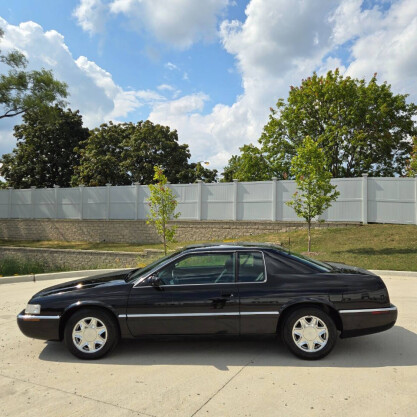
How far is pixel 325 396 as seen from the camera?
3.51 m

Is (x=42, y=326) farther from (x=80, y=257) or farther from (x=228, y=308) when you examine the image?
(x=80, y=257)

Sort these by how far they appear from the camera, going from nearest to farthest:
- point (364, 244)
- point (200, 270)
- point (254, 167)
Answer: point (200, 270), point (364, 244), point (254, 167)

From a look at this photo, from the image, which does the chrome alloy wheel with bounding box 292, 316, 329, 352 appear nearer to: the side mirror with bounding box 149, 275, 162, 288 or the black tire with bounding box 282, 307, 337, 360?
the black tire with bounding box 282, 307, 337, 360

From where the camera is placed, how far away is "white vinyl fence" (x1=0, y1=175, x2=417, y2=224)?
Result: 1806 cm

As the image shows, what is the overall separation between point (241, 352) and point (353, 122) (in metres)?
26.8

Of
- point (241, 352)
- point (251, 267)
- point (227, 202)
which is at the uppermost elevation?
point (227, 202)

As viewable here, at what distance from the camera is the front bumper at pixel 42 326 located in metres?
4.55

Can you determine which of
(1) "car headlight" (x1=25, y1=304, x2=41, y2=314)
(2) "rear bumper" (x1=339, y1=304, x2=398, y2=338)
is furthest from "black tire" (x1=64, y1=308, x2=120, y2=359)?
(2) "rear bumper" (x1=339, y1=304, x2=398, y2=338)

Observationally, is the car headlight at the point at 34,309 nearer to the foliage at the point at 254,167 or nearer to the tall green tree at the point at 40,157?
the foliage at the point at 254,167

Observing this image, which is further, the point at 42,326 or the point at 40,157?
the point at 40,157

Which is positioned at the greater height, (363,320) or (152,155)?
(152,155)

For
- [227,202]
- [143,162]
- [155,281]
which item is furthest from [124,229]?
[155,281]

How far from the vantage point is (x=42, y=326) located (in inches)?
180

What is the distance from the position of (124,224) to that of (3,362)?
66.9 ft
